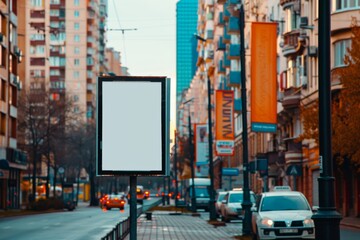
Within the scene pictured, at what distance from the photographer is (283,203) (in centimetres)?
2936

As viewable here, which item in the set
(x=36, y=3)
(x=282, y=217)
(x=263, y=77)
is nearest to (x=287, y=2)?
(x=263, y=77)

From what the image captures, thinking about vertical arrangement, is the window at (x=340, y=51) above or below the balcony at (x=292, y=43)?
below

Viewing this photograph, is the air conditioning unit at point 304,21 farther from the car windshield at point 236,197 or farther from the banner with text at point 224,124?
the car windshield at point 236,197

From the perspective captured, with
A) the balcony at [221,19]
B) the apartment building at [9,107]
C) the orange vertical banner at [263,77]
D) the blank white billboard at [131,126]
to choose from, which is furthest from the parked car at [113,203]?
Result: the blank white billboard at [131,126]

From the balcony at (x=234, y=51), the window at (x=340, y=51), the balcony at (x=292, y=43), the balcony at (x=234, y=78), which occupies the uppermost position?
the balcony at (x=234, y=51)

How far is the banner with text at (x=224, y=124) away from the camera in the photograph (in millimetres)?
60750

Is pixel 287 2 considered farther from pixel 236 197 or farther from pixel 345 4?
pixel 236 197

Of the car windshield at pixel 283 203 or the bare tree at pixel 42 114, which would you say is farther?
the bare tree at pixel 42 114

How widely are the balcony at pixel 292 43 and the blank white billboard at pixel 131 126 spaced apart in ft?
169

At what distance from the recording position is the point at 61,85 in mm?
168125

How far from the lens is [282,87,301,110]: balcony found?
6388cm

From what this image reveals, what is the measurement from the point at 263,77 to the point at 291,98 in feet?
75.4

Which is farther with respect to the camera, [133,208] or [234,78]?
[234,78]

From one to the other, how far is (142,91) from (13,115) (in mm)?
74495
